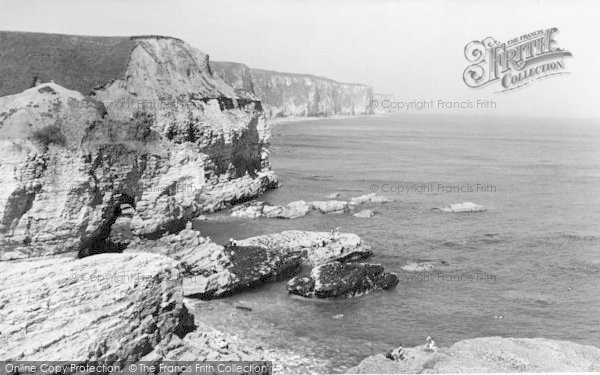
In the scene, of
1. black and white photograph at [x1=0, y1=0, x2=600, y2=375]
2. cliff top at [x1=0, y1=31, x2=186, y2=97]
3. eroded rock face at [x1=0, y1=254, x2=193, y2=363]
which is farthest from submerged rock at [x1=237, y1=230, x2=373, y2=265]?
eroded rock face at [x1=0, y1=254, x2=193, y2=363]

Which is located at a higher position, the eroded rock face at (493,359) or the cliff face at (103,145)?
the cliff face at (103,145)

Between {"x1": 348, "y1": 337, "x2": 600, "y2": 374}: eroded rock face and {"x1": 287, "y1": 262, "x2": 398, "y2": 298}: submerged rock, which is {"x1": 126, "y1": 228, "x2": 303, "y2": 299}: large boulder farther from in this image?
{"x1": 348, "y1": 337, "x2": 600, "y2": 374}: eroded rock face

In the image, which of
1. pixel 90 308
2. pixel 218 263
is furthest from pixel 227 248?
pixel 90 308

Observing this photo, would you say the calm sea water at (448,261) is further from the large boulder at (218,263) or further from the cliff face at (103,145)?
the cliff face at (103,145)

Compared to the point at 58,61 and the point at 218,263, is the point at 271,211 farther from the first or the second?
the point at 58,61

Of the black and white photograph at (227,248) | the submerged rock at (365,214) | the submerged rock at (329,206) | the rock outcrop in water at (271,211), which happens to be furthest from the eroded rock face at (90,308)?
the submerged rock at (329,206)

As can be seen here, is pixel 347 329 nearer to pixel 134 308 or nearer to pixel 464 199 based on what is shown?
pixel 134 308

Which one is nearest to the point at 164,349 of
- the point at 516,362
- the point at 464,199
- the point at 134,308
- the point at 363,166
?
the point at 134,308
